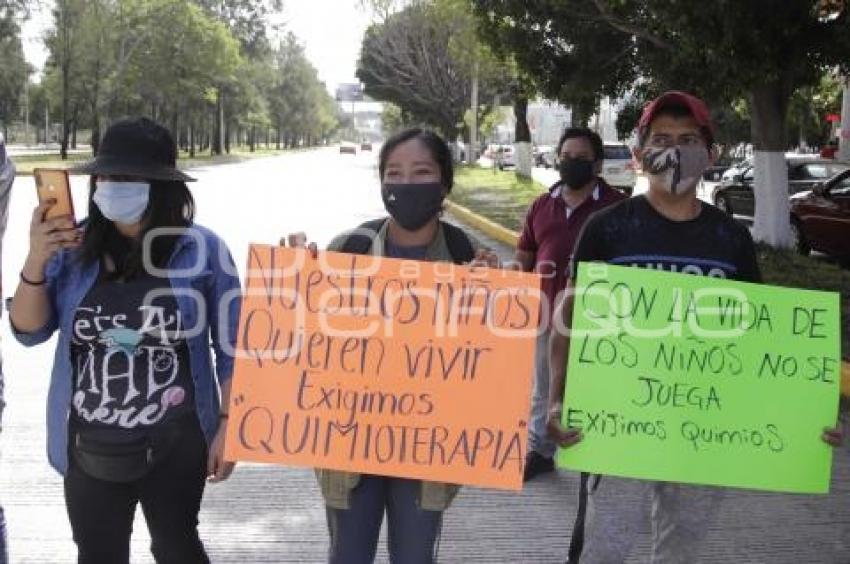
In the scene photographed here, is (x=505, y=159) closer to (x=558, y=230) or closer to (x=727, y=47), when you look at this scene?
(x=727, y=47)

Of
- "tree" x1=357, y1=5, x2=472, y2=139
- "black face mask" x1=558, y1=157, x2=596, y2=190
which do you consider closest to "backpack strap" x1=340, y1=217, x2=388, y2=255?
"black face mask" x1=558, y1=157, x2=596, y2=190

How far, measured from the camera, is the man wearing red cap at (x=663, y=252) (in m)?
2.56

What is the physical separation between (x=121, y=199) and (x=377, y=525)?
1.14 meters

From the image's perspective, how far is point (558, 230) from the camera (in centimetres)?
416

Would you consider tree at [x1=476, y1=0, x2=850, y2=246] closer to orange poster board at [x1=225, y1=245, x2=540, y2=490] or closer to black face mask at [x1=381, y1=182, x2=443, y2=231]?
black face mask at [x1=381, y1=182, x2=443, y2=231]

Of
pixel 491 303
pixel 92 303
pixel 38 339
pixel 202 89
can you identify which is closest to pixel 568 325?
pixel 491 303

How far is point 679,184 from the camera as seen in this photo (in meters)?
2.55

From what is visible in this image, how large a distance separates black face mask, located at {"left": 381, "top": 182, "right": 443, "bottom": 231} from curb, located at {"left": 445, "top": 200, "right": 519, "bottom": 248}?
1071 cm

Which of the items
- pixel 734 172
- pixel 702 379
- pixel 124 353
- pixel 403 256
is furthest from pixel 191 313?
pixel 734 172

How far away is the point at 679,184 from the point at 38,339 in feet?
6.08

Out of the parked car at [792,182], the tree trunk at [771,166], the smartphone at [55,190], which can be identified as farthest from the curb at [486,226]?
the smartphone at [55,190]

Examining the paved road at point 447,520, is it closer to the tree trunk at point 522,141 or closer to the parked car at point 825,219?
the parked car at point 825,219

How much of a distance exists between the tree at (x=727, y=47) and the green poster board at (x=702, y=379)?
6864 millimetres

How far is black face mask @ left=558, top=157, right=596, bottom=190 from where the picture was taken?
4148 millimetres
